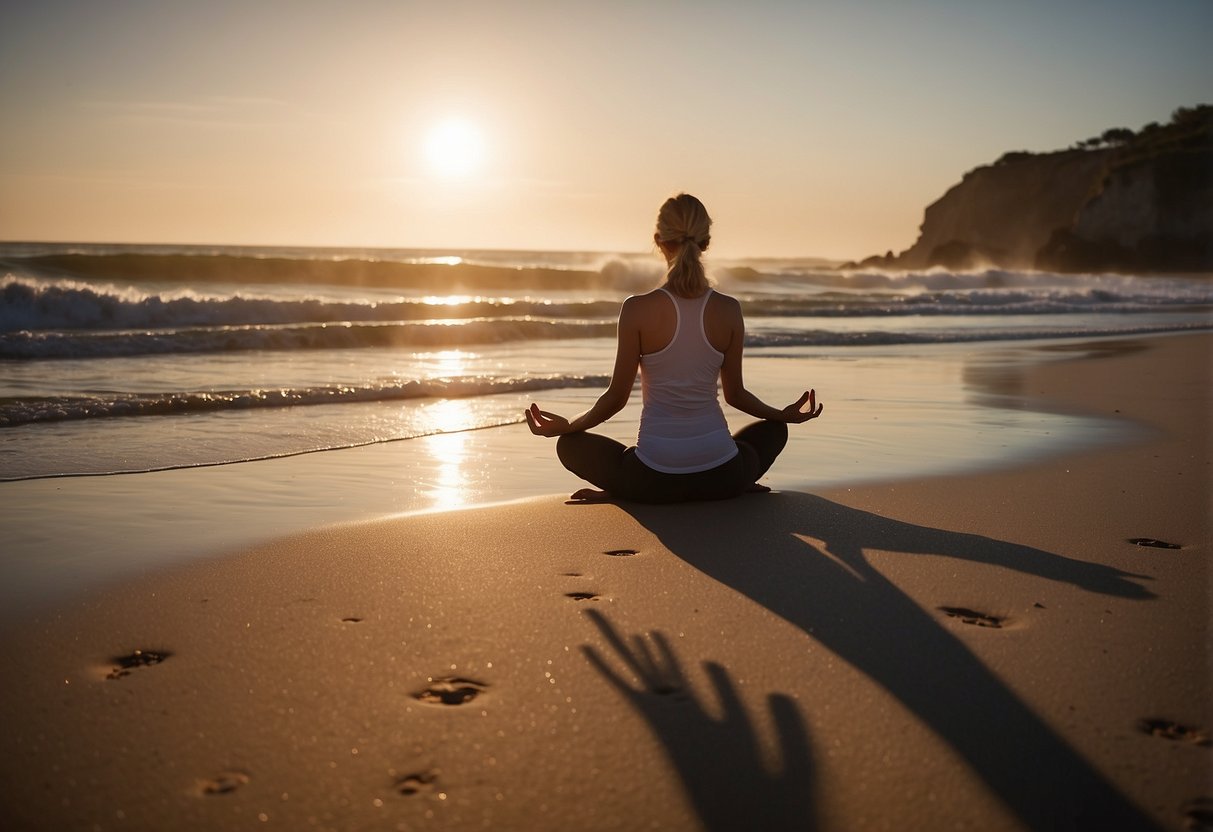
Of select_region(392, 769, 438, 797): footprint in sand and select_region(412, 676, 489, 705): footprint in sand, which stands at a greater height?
select_region(412, 676, 489, 705): footprint in sand

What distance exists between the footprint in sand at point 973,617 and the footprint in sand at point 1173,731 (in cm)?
69

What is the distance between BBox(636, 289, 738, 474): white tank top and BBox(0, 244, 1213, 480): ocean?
2.76 meters

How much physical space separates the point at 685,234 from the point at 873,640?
89.6 inches

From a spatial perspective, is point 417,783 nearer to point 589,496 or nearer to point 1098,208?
point 589,496

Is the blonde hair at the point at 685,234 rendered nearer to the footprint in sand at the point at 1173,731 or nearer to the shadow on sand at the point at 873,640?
the shadow on sand at the point at 873,640

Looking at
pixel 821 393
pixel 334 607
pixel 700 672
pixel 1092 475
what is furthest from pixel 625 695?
pixel 821 393

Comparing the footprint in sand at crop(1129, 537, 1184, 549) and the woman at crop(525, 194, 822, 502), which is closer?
the footprint in sand at crop(1129, 537, 1184, 549)

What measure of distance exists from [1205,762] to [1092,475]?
12.2 feet

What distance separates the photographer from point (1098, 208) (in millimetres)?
61250

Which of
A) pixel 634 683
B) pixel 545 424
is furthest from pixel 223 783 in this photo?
pixel 545 424

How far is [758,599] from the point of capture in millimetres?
3402

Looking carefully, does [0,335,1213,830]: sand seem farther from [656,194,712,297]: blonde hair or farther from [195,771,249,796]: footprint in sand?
[656,194,712,297]: blonde hair

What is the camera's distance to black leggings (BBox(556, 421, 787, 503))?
489 centimetres

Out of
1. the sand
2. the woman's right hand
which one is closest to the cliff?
the woman's right hand
